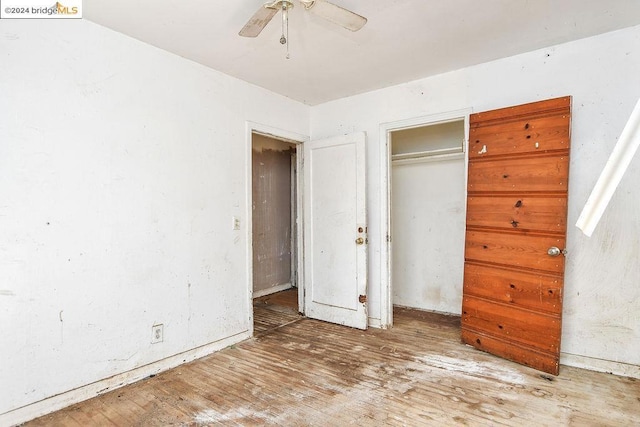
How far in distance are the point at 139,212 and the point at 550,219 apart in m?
3.07

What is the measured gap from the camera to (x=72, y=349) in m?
2.13

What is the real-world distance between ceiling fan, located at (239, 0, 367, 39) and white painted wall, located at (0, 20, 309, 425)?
3.63 feet

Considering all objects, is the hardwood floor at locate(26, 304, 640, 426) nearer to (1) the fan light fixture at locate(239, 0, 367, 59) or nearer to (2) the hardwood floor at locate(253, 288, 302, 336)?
(2) the hardwood floor at locate(253, 288, 302, 336)

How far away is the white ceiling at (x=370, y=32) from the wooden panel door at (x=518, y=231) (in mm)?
532

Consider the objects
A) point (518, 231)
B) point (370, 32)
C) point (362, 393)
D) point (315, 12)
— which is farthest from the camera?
point (518, 231)

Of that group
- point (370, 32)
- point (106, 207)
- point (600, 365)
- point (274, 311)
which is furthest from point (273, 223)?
point (600, 365)

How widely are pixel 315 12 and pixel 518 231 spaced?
2176 mm

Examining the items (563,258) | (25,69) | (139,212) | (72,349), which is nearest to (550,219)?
(563,258)

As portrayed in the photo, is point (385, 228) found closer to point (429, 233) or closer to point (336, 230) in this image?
point (336, 230)

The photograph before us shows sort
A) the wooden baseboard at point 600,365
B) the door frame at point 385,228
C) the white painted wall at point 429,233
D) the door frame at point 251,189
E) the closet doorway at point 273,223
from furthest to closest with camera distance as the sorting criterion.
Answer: the closet doorway at point 273,223 → the white painted wall at point 429,233 → the door frame at point 385,228 → the door frame at point 251,189 → the wooden baseboard at point 600,365

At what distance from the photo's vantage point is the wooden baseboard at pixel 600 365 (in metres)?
2.37

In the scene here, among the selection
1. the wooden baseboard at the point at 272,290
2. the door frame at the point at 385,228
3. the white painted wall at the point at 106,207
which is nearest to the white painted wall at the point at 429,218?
the door frame at the point at 385,228

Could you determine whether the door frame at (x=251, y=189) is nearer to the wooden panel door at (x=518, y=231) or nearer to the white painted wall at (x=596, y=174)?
the wooden panel door at (x=518, y=231)

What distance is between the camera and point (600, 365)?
8.07 ft
